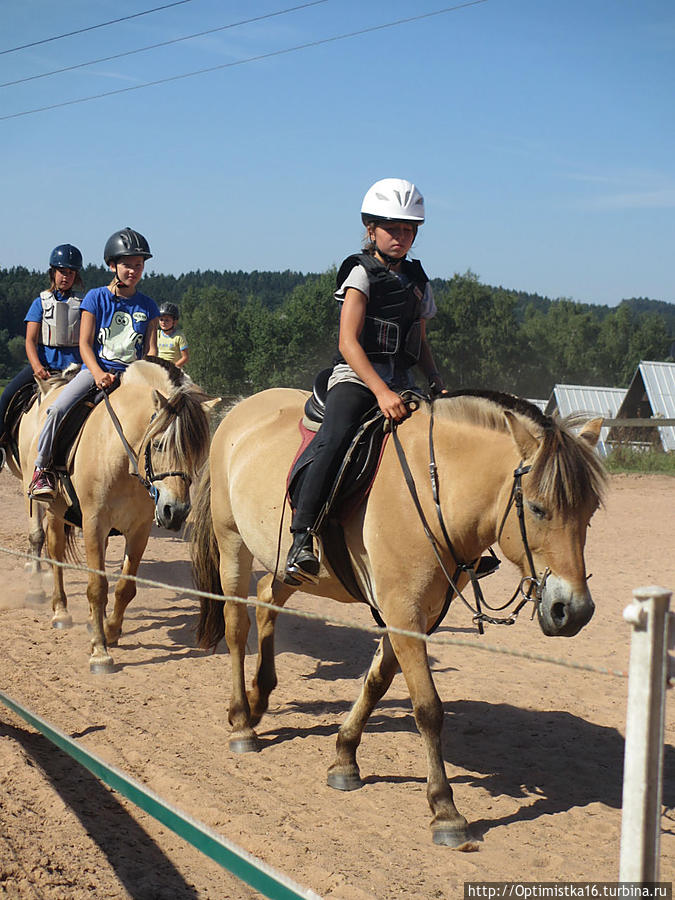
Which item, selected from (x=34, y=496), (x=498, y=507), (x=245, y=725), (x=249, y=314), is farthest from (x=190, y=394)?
(x=249, y=314)

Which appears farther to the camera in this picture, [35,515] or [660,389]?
[660,389]

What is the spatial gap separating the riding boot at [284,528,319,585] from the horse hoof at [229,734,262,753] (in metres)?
1.32

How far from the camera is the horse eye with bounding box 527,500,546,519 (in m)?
3.60

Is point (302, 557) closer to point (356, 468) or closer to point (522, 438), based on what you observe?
point (356, 468)

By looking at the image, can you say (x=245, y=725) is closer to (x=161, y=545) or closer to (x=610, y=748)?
(x=610, y=748)

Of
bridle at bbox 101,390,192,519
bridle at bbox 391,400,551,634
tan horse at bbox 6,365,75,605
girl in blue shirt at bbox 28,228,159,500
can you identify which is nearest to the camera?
bridle at bbox 391,400,551,634

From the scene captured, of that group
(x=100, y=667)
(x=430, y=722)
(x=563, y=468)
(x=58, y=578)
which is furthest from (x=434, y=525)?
(x=58, y=578)

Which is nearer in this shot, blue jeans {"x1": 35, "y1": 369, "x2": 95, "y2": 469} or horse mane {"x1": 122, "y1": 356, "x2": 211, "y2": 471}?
horse mane {"x1": 122, "y1": 356, "x2": 211, "y2": 471}

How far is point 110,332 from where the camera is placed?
721cm

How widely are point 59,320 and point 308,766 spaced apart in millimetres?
5373

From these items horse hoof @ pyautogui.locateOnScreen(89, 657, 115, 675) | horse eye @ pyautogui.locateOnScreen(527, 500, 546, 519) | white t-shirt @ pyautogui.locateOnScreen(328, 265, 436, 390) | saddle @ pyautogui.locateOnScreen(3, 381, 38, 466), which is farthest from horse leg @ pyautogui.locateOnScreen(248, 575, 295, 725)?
saddle @ pyautogui.locateOnScreen(3, 381, 38, 466)

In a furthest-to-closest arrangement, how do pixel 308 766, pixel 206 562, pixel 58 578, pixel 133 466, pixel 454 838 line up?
1. pixel 58 578
2. pixel 133 466
3. pixel 206 562
4. pixel 308 766
5. pixel 454 838

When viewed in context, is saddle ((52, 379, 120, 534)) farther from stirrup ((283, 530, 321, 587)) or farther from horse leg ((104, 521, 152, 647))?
stirrup ((283, 530, 321, 587))

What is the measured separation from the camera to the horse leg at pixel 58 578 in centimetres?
766
